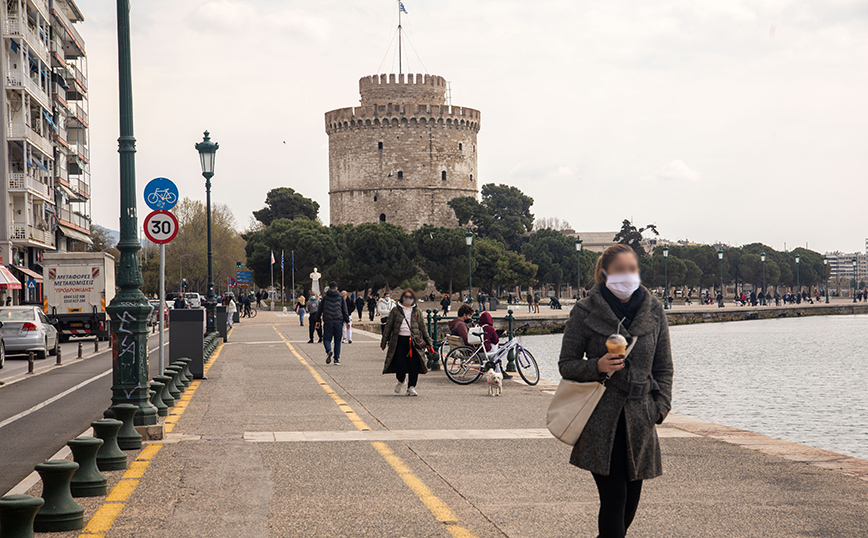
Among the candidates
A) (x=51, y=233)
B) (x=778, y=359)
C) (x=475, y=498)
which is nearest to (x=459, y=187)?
(x=51, y=233)

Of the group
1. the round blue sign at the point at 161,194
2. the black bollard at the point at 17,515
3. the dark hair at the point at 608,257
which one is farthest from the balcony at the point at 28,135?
the dark hair at the point at 608,257

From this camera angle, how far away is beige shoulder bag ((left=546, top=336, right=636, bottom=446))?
443cm

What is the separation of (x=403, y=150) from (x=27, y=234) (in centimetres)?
4960

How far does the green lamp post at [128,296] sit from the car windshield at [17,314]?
1540 centimetres

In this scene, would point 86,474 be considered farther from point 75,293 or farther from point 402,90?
point 402,90

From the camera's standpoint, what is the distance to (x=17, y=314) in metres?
23.2

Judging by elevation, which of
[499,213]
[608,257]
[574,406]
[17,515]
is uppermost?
[499,213]

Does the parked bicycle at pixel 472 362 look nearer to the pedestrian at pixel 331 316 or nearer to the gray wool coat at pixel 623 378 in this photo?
the pedestrian at pixel 331 316

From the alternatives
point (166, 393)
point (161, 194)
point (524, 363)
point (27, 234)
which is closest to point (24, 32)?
point (27, 234)

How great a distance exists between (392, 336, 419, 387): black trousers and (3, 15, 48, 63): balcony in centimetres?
4021

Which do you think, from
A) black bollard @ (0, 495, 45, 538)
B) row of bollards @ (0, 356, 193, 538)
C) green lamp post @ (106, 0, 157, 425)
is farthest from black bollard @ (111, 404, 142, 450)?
black bollard @ (0, 495, 45, 538)

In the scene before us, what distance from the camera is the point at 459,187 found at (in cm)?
9556

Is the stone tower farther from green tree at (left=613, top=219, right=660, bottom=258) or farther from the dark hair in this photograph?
the dark hair

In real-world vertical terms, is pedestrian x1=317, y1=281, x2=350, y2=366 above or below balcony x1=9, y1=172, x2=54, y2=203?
below
